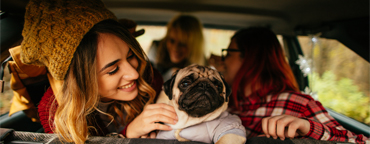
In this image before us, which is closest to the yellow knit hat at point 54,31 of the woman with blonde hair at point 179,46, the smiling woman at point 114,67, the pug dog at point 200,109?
the smiling woman at point 114,67

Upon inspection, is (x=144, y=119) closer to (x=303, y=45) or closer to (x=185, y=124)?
(x=185, y=124)

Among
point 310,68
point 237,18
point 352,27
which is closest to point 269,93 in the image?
point 352,27

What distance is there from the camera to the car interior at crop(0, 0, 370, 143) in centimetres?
126

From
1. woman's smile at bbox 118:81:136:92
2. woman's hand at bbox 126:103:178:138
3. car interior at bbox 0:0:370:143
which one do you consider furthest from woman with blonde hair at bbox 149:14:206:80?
woman's hand at bbox 126:103:178:138

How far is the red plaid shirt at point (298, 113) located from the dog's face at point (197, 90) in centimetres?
56

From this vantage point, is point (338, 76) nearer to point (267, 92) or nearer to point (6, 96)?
point (267, 92)

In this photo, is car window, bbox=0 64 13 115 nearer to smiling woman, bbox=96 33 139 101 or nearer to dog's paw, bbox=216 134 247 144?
smiling woman, bbox=96 33 139 101

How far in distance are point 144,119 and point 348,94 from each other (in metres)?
2.33

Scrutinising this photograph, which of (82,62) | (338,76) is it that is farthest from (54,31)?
(338,76)

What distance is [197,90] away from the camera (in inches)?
45.1

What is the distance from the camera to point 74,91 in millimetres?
→ 1115

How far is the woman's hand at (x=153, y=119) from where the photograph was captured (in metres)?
1.18

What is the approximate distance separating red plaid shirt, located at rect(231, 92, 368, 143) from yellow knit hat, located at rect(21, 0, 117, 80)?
4.92 feet

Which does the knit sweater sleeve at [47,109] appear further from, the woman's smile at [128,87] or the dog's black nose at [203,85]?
the dog's black nose at [203,85]
